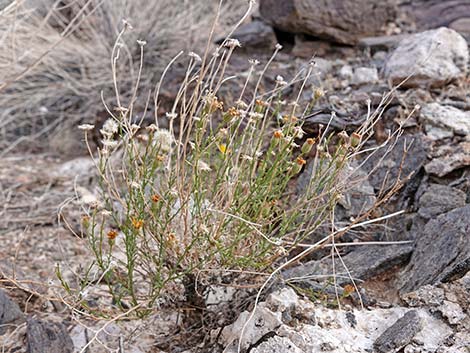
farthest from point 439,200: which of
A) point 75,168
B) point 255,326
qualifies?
point 75,168

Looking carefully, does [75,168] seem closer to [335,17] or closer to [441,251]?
[335,17]

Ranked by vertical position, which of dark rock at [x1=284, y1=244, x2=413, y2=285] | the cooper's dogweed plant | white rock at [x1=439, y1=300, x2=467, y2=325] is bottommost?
dark rock at [x1=284, y1=244, x2=413, y2=285]

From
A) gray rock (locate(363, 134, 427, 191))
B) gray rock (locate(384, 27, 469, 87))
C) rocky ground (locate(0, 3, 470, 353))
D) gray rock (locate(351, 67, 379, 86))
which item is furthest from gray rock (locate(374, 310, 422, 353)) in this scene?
gray rock (locate(351, 67, 379, 86))

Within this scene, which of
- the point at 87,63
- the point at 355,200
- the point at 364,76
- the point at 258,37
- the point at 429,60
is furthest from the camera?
the point at 87,63

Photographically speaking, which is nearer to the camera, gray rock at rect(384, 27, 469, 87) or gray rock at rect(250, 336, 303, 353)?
gray rock at rect(250, 336, 303, 353)

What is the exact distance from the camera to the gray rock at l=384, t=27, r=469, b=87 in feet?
12.7

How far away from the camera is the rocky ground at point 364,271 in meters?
2.45

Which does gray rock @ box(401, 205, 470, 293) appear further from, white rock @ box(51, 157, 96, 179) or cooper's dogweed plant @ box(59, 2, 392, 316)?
white rock @ box(51, 157, 96, 179)

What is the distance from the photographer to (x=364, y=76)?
14.0 feet

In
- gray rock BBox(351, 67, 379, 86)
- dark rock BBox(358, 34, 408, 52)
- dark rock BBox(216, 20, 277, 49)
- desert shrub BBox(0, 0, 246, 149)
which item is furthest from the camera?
desert shrub BBox(0, 0, 246, 149)

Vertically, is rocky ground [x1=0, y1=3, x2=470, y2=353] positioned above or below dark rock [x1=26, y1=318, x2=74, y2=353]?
above

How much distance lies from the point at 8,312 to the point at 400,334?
60.8 inches

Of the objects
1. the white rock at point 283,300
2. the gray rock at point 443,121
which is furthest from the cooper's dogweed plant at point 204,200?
the gray rock at point 443,121

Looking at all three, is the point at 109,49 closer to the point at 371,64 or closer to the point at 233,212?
the point at 371,64
